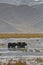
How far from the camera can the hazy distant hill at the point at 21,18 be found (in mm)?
1622

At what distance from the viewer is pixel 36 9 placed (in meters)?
1.62

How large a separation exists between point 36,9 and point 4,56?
512mm

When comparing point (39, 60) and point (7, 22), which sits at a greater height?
point (7, 22)

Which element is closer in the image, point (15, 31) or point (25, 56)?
point (25, 56)

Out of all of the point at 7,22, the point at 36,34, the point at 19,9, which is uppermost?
the point at 19,9

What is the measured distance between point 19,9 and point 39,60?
49 cm

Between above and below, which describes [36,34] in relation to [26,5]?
below

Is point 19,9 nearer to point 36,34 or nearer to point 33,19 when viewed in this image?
point 33,19

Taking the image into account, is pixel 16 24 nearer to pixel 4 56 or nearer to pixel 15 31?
pixel 15 31

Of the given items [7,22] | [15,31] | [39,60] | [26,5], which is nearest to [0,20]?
[7,22]

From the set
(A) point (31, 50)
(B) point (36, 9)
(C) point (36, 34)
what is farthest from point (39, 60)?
(B) point (36, 9)

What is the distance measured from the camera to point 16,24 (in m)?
1.67

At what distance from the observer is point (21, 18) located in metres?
1.67

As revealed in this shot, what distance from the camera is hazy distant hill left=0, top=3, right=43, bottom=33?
1.62m
